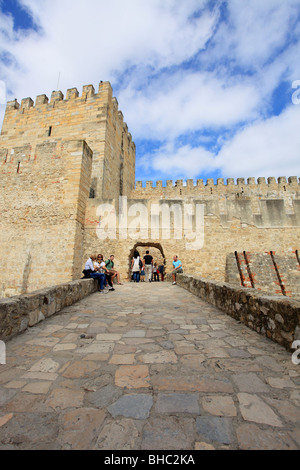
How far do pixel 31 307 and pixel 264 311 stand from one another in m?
3.12

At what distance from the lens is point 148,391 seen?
1.62m

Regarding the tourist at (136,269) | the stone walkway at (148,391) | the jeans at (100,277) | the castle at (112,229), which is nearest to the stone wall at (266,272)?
the castle at (112,229)

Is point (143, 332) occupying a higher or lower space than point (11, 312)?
lower

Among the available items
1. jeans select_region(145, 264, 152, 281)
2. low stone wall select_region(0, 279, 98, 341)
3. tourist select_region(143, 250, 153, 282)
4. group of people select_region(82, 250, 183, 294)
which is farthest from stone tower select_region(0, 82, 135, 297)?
low stone wall select_region(0, 279, 98, 341)

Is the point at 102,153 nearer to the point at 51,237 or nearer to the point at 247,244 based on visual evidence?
the point at 51,237

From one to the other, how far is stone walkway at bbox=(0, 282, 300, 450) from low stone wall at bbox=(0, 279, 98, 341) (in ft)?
0.56

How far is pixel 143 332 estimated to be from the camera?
2.95 meters

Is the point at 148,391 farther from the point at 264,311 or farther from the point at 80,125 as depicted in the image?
the point at 80,125

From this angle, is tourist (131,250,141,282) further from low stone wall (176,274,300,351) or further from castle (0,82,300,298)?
low stone wall (176,274,300,351)

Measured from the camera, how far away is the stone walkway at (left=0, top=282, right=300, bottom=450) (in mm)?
1191

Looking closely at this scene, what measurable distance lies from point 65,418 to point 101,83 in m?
15.6

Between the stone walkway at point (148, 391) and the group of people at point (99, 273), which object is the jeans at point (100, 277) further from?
the stone walkway at point (148, 391)

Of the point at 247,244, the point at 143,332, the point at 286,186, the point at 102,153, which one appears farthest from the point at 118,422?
the point at 286,186
